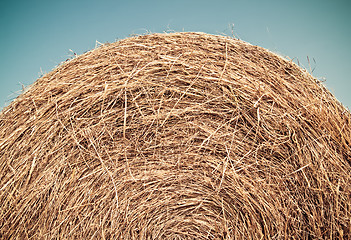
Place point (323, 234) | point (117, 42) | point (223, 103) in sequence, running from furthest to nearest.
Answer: point (117, 42), point (223, 103), point (323, 234)

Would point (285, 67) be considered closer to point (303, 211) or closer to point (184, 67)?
point (184, 67)

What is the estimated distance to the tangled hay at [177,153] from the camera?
5.06 feet

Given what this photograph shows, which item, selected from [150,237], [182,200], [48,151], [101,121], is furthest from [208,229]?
[48,151]

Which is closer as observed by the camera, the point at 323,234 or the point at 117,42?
the point at 323,234

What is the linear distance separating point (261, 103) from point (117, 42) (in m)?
1.01

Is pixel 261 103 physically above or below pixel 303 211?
above

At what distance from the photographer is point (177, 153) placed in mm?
1638

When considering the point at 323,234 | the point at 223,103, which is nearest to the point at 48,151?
the point at 223,103

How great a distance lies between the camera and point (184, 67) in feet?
5.39

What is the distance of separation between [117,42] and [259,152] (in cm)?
115

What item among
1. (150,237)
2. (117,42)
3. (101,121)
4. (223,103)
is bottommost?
(150,237)

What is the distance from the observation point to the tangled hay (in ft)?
5.06

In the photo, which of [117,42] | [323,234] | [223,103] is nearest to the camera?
[323,234]

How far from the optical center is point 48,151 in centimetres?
160
